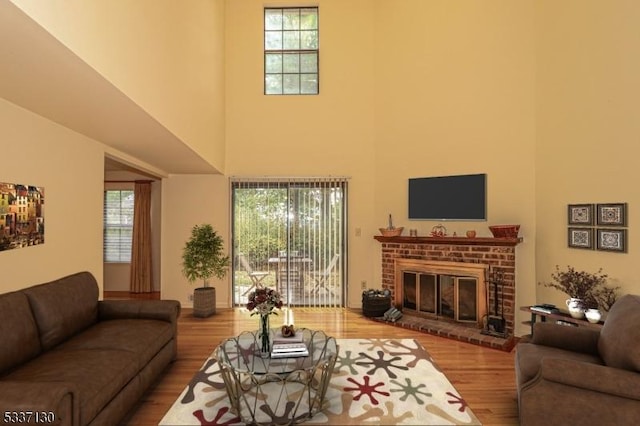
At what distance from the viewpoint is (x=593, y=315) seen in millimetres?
3240

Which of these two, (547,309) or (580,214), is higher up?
(580,214)

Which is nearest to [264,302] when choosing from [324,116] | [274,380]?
[274,380]

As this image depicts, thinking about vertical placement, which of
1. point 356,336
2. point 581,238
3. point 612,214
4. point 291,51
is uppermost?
point 291,51

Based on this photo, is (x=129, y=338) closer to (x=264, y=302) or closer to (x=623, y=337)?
(x=264, y=302)

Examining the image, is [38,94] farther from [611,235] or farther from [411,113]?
[611,235]

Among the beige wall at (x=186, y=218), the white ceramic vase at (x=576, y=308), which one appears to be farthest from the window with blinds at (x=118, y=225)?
the white ceramic vase at (x=576, y=308)

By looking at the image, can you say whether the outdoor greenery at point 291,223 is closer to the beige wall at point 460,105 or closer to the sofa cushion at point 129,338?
the beige wall at point 460,105

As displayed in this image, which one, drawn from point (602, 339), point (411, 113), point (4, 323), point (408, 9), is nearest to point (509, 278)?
point (602, 339)

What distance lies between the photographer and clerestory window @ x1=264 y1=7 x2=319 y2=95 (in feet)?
19.6

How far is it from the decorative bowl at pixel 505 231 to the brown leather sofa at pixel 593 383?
5.89ft

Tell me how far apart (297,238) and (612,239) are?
4.07 meters

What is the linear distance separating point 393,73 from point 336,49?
1.11 meters

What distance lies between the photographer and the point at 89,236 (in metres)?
3.79

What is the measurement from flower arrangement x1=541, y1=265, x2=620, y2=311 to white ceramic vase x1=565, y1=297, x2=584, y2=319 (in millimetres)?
35
